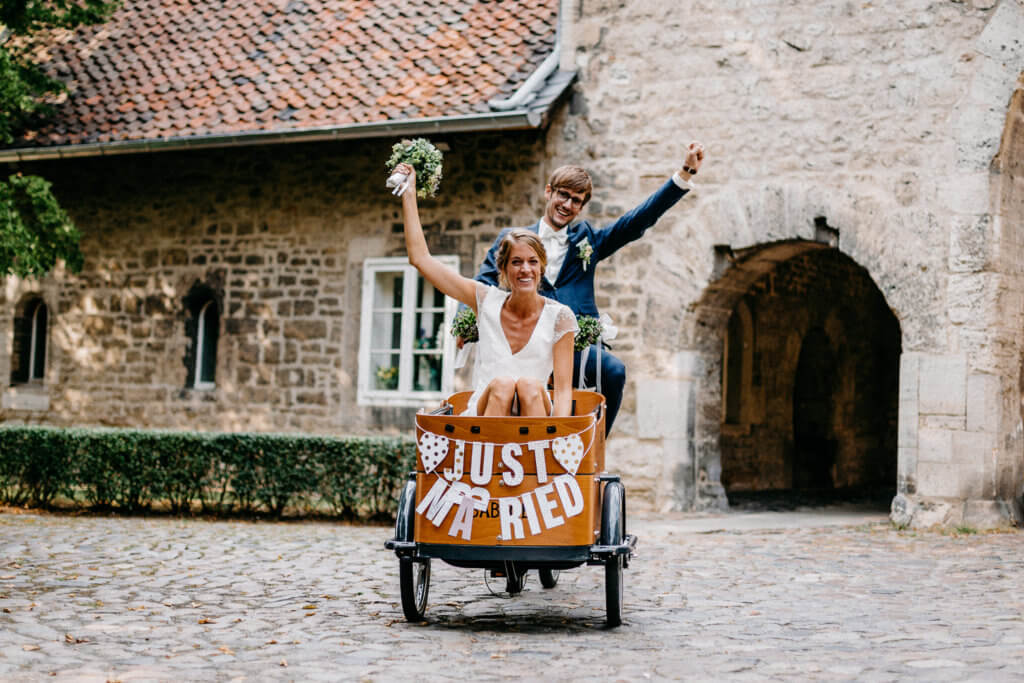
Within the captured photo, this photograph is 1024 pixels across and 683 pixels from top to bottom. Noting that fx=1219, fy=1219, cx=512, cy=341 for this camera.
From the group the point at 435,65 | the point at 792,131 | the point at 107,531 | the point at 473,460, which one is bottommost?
the point at 107,531

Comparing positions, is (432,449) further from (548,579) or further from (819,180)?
(819,180)

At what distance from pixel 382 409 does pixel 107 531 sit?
411cm

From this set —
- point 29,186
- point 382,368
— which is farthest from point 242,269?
point 29,186

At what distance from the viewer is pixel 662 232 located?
11.2m

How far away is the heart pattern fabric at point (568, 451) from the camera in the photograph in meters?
5.05

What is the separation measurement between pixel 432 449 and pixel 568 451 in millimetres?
574

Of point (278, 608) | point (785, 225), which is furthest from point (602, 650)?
point (785, 225)

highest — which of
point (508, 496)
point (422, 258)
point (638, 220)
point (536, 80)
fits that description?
point (536, 80)

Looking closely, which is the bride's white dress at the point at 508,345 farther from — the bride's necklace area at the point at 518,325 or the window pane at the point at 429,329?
the window pane at the point at 429,329

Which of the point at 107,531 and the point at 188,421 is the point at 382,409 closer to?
the point at 188,421

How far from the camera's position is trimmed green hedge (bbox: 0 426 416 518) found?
10.2m

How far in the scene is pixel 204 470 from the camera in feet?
34.4

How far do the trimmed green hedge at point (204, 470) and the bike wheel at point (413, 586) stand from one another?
441cm

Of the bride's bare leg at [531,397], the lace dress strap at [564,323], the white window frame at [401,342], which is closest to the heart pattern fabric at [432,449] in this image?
the bride's bare leg at [531,397]
